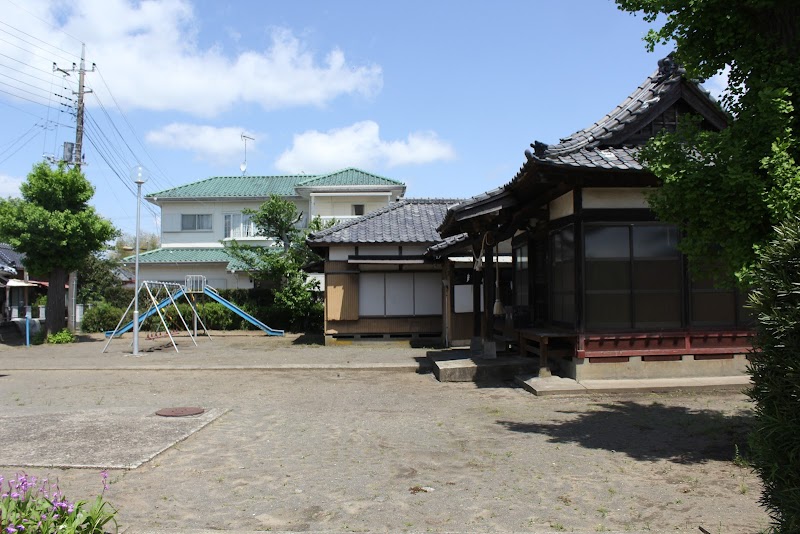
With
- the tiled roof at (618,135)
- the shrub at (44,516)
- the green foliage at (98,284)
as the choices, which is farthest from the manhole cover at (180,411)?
the green foliage at (98,284)

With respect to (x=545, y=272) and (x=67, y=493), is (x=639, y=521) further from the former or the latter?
(x=545, y=272)

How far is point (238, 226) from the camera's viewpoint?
33000mm

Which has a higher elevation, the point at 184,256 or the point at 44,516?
the point at 184,256

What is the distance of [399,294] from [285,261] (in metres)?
6.29

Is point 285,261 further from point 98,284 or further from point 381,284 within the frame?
point 98,284

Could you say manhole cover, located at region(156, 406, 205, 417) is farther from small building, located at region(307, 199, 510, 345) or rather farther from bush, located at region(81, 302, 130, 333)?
bush, located at region(81, 302, 130, 333)

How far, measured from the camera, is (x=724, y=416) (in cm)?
768

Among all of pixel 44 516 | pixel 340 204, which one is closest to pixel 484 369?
pixel 44 516

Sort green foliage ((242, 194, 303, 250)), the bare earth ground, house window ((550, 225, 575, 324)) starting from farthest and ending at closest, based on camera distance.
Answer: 1. green foliage ((242, 194, 303, 250))
2. house window ((550, 225, 575, 324))
3. the bare earth ground

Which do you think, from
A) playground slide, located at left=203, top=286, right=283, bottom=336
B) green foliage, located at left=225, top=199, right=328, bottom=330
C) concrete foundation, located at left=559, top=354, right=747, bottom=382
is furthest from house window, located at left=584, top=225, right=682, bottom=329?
playground slide, located at left=203, top=286, right=283, bottom=336

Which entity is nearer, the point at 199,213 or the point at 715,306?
the point at 715,306

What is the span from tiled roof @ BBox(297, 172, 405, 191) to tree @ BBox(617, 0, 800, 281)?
83.1 feet

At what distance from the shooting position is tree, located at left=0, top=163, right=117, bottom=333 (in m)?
20.3

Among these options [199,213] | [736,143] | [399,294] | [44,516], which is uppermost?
[199,213]
